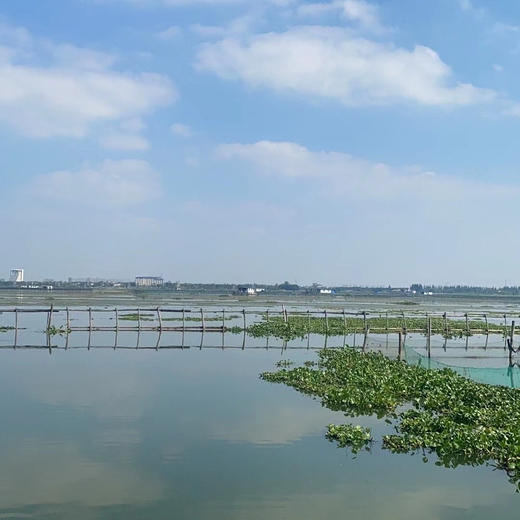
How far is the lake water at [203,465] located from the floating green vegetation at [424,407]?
0.47 metres

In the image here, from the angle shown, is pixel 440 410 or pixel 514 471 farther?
pixel 440 410

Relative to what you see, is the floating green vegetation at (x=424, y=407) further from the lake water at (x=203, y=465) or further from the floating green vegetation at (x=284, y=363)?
the floating green vegetation at (x=284, y=363)

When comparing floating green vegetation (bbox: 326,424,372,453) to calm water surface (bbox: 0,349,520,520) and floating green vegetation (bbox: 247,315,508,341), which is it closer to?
calm water surface (bbox: 0,349,520,520)

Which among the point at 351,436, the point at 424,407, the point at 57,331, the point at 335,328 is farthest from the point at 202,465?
the point at 335,328

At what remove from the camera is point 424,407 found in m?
15.3

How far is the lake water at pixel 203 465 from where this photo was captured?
912cm

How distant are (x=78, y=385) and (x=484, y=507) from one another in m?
12.9

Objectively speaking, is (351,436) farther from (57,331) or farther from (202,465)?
(57,331)

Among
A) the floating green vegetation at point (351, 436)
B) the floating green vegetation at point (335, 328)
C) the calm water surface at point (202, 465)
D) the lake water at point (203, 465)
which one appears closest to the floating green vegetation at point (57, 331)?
the floating green vegetation at point (335, 328)

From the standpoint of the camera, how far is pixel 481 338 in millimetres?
37344

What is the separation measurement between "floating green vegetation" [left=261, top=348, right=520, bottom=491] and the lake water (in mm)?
469

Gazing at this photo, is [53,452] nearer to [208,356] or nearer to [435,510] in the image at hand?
[435,510]

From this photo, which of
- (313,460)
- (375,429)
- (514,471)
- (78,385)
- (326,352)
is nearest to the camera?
(514,471)

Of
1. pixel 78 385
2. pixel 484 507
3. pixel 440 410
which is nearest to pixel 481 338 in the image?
pixel 440 410
